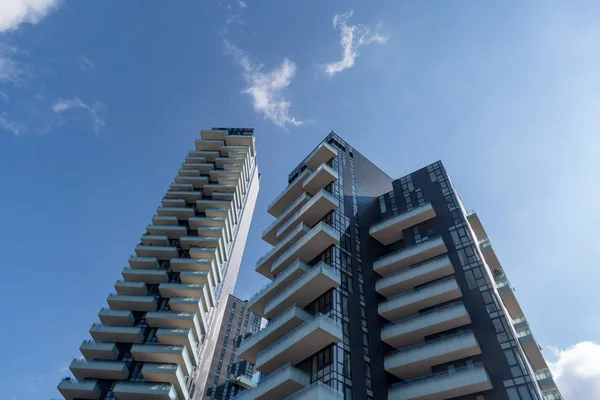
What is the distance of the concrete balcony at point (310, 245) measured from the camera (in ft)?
127

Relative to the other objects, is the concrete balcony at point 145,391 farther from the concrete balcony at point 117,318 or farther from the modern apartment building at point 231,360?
the modern apartment building at point 231,360

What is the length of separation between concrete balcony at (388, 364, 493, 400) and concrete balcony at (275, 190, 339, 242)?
18355 millimetres

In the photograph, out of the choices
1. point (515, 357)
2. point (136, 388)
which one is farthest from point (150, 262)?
point (515, 357)

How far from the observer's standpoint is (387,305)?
1463 inches

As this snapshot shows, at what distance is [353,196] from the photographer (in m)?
47.3

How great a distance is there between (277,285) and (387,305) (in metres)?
10.5

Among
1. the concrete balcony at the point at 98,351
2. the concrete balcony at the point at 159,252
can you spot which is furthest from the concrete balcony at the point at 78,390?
the concrete balcony at the point at 159,252

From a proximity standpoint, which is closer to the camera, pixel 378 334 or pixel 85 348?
pixel 378 334

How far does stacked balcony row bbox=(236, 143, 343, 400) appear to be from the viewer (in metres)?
31.2

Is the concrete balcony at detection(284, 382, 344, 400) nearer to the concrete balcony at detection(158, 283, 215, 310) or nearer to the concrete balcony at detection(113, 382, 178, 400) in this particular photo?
the concrete balcony at detection(113, 382, 178, 400)

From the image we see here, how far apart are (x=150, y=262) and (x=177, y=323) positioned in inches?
502

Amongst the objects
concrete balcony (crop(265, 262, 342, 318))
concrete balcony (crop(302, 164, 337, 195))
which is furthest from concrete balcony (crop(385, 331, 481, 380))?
concrete balcony (crop(302, 164, 337, 195))

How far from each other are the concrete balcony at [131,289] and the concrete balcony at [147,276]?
1.74 m

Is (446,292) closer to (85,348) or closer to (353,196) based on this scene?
(353,196)
